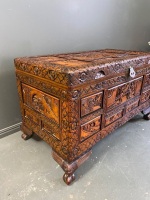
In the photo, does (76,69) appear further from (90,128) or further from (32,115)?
(32,115)

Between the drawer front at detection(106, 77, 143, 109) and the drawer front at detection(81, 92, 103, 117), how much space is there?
0.08 meters

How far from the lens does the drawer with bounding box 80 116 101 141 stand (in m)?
0.80

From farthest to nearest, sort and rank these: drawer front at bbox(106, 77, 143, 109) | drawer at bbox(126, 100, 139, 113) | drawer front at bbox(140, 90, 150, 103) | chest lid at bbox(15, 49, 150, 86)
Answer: drawer front at bbox(140, 90, 150, 103) < drawer at bbox(126, 100, 139, 113) < drawer front at bbox(106, 77, 143, 109) < chest lid at bbox(15, 49, 150, 86)

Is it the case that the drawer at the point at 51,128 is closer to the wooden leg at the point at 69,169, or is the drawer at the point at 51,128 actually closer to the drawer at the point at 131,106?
the wooden leg at the point at 69,169

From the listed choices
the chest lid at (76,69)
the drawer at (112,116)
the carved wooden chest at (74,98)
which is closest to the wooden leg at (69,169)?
the carved wooden chest at (74,98)

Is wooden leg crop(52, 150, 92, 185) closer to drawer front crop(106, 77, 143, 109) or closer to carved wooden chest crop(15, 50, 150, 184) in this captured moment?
carved wooden chest crop(15, 50, 150, 184)

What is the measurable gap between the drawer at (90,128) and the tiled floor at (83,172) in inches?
9.0

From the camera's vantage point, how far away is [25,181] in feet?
2.73

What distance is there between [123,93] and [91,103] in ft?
0.98

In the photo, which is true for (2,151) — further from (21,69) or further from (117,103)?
(117,103)

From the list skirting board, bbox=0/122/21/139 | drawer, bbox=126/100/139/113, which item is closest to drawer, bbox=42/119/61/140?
skirting board, bbox=0/122/21/139

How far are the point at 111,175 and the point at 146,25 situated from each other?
187cm

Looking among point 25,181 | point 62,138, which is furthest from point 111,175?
point 25,181

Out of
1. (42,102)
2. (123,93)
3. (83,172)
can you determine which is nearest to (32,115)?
(42,102)
